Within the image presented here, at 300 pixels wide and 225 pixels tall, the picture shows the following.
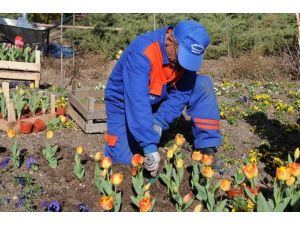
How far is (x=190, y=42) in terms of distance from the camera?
121 inches

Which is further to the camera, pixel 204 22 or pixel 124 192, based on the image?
pixel 204 22

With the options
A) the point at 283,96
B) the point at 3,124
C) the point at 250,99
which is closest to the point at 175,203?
the point at 3,124

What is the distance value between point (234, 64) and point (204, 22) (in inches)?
99.2

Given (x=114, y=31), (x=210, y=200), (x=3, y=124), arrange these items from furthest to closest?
1. (x=114, y=31)
2. (x=3, y=124)
3. (x=210, y=200)

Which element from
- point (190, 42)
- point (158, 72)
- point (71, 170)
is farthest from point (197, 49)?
point (71, 170)

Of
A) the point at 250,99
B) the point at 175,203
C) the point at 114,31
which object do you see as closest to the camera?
the point at 175,203

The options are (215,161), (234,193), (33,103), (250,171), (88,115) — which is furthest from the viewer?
(33,103)

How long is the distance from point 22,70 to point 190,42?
354 cm

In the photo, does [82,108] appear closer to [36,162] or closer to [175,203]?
[36,162]

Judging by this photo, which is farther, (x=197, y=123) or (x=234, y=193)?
(x=197, y=123)

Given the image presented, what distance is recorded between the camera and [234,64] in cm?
748

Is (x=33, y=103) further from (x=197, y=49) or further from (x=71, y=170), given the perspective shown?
(x=197, y=49)

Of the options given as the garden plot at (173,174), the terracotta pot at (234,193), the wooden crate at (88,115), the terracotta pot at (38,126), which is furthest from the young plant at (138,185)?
the terracotta pot at (38,126)

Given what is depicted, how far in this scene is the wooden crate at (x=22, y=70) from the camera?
5949 mm
